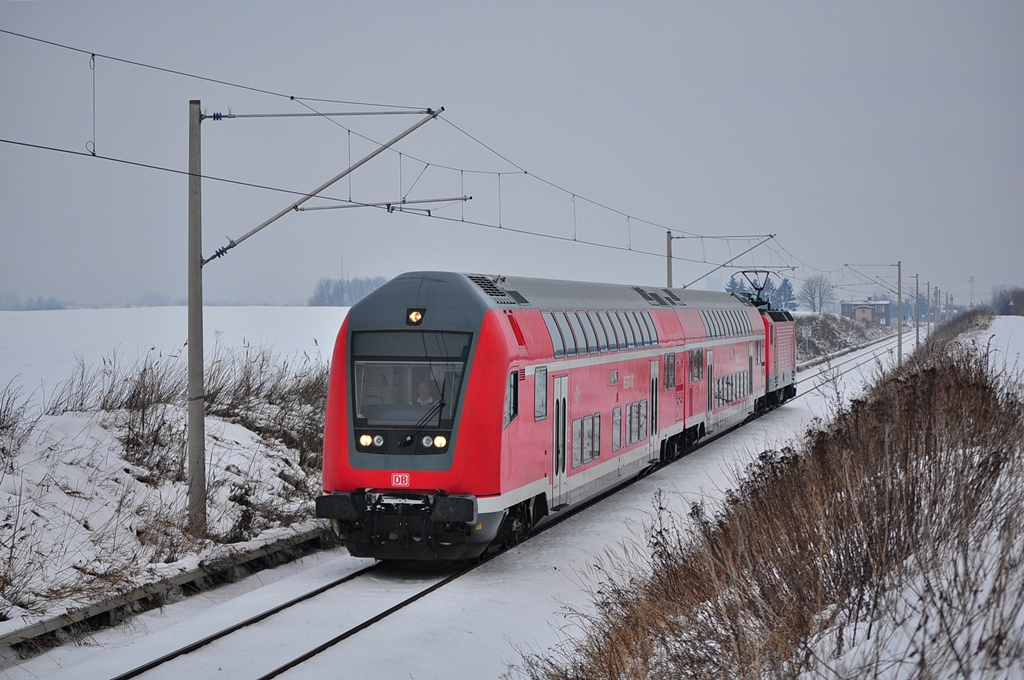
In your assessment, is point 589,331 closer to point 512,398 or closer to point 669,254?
point 512,398

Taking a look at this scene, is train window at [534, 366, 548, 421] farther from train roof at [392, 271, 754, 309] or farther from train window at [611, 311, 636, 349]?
train window at [611, 311, 636, 349]

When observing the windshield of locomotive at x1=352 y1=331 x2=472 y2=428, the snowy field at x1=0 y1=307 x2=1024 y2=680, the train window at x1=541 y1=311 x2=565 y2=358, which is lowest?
the snowy field at x1=0 y1=307 x2=1024 y2=680

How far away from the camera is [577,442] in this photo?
15430 millimetres

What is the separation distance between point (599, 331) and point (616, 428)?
183 cm

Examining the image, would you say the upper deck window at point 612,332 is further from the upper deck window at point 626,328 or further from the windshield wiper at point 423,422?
the windshield wiper at point 423,422

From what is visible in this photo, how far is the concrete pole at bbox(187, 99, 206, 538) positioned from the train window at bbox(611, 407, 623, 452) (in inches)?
269

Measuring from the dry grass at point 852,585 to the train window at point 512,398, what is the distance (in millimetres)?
2524

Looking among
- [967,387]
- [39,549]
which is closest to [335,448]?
[39,549]

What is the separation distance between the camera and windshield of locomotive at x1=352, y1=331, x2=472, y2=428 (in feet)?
40.9

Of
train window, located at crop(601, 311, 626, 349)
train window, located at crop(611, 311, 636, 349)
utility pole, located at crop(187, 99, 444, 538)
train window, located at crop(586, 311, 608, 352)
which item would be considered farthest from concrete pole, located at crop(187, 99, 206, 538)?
train window, located at crop(611, 311, 636, 349)

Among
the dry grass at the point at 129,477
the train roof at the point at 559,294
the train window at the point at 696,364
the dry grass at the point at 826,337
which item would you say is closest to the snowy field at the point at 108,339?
the dry grass at the point at 129,477

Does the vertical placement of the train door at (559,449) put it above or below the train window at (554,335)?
below

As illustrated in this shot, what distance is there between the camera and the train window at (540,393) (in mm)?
13719

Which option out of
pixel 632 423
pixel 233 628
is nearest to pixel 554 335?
pixel 632 423
